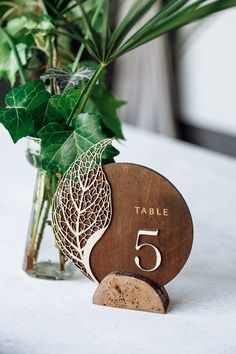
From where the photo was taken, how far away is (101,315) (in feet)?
3.32

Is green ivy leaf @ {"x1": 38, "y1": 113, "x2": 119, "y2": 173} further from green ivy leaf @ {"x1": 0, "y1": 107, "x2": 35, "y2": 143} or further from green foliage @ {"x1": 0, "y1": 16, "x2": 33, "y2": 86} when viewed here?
green foliage @ {"x1": 0, "y1": 16, "x2": 33, "y2": 86}

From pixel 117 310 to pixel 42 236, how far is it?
0.18 metres

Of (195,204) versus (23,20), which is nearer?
(23,20)

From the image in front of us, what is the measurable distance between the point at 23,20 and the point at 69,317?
57cm

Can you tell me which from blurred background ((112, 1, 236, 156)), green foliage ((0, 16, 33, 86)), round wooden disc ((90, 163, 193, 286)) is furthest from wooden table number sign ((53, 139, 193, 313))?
blurred background ((112, 1, 236, 156))

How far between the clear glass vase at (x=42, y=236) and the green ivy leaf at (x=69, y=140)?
3.3 inches

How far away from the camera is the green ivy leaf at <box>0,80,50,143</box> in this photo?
1.01 m

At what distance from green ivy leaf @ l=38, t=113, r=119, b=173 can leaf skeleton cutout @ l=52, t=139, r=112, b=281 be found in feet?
0.05

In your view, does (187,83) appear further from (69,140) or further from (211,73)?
(69,140)

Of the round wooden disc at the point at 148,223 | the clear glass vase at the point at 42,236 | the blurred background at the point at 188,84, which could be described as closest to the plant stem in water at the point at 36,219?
the clear glass vase at the point at 42,236

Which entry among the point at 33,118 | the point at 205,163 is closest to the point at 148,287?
the point at 33,118

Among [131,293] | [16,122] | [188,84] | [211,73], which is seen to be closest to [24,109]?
[16,122]

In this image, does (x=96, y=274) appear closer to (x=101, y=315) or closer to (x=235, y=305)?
(x=101, y=315)

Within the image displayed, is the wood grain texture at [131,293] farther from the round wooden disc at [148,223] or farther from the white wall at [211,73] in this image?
the white wall at [211,73]
